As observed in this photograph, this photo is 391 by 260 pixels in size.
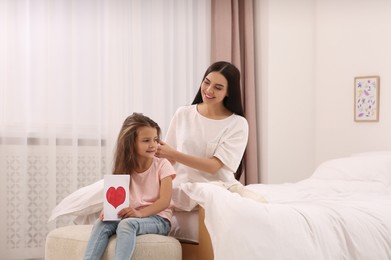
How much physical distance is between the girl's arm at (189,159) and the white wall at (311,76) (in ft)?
7.22

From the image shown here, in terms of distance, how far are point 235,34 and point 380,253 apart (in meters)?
2.72

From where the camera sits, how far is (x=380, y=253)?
246 centimetres

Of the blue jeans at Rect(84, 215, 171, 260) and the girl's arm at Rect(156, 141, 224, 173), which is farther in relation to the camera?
the girl's arm at Rect(156, 141, 224, 173)

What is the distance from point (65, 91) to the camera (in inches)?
167

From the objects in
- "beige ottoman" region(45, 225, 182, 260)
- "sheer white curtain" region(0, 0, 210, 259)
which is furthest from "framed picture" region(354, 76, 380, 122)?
"beige ottoman" region(45, 225, 182, 260)

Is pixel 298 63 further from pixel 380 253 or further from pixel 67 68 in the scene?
pixel 380 253

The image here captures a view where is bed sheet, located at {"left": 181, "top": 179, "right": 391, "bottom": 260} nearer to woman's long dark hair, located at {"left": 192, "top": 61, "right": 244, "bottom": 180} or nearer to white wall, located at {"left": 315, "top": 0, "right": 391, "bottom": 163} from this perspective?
woman's long dark hair, located at {"left": 192, "top": 61, "right": 244, "bottom": 180}

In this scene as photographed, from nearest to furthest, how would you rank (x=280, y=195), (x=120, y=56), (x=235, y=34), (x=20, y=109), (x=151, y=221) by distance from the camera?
(x=151, y=221) → (x=280, y=195) → (x=20, y=109) → (x=120, y=56) → (x=235, y=34)

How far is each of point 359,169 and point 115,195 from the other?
2224mm

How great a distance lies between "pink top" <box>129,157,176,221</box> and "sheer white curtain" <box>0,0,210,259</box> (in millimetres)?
1681

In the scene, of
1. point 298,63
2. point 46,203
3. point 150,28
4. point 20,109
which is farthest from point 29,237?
point 298,63

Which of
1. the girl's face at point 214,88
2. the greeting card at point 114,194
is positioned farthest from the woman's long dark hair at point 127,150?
the girl's face at point 214,88

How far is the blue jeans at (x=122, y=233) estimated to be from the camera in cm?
224

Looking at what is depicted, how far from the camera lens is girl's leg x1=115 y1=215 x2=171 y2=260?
223 centimetres
